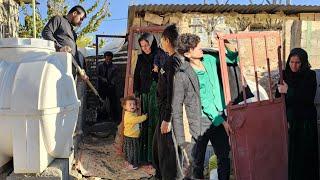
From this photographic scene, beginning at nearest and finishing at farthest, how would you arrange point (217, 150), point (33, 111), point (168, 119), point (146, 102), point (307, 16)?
point (33, 111)
point (168, 119)
point (217, 150)
point (146, 102)
point (307, 16)

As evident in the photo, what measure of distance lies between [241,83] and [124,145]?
2.11 meters

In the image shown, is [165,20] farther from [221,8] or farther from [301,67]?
[301,67]

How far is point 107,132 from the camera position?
7.03 metres

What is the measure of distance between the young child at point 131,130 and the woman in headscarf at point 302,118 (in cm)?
210

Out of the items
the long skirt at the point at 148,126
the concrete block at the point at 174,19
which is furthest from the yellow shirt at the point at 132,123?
the concrete block at the point at 174,19

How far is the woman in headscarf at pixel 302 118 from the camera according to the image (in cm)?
400

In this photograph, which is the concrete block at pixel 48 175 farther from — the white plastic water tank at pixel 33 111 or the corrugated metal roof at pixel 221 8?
the corrugated metal roof at pixel 221 8

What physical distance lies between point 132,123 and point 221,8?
3.68 m

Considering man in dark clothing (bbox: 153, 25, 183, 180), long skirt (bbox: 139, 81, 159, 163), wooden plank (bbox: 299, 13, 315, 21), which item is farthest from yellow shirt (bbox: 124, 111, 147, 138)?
wooden plank (bbox: 299, 13, 315, 21)

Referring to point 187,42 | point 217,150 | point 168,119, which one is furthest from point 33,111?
point 217,150

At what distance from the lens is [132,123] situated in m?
Answer: 5.49

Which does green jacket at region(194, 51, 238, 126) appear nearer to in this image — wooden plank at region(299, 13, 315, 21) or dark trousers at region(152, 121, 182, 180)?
dark trousers at region(152, 121, 182, 180)

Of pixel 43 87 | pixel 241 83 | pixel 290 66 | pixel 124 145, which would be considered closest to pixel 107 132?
pixel 124 145

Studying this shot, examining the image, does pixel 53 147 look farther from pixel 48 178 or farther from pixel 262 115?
pixel 262 115
